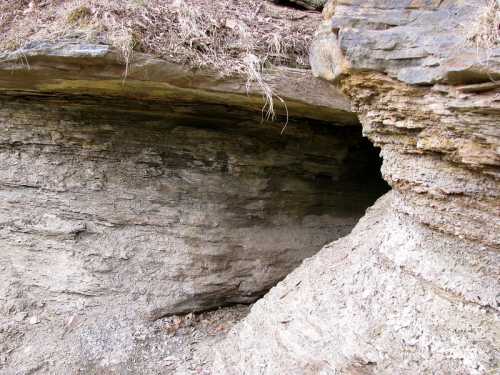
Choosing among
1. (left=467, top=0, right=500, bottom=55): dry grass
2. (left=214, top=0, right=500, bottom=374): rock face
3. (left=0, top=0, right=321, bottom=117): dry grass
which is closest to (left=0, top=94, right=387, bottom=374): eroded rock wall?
(left=0, top=0, right=321, bottom=117): dry grass

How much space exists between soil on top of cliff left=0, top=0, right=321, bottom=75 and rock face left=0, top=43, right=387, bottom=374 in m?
0.62

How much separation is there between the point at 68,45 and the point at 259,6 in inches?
68.4

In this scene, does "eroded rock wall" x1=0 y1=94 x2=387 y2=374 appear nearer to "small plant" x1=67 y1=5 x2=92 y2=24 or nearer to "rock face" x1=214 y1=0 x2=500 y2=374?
"small plant" x1=67 y1=5 x2=92 y2=24

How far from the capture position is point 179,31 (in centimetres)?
338

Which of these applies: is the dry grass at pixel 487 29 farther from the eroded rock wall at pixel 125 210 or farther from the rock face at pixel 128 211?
the eroded rock wall at pixel 125 210

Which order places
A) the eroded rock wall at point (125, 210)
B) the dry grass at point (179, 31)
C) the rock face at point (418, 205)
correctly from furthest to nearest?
the eroded rock wall at point (125, 210)
the dry grass at point (179, 31)
the rock face at point (418, 205)

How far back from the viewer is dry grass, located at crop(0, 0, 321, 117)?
320 centimetres

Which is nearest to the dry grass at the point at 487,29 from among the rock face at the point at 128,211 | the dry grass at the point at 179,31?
the dry grass at the point at 179,31

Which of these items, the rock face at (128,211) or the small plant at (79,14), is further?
the rock face at (128,211)

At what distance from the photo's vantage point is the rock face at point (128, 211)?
4.16 meters

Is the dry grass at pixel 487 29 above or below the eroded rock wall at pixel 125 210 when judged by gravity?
above

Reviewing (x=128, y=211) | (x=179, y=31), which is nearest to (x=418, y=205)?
(x=179, y=31)

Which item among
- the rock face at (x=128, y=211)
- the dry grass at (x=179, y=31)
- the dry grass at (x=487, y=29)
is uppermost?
the dry grass at (x=487, y=29)

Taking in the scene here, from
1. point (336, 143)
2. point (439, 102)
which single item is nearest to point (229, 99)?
point (336, 143)
